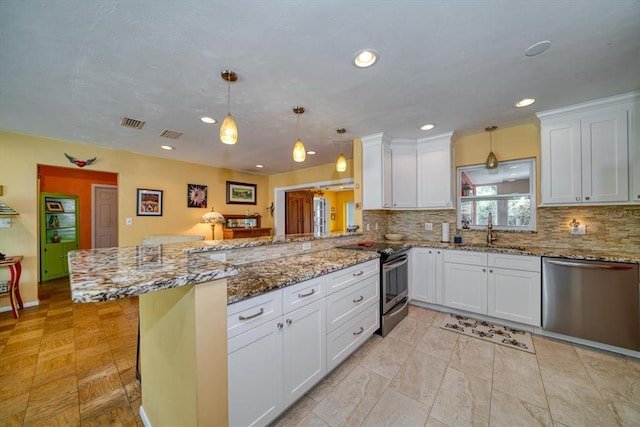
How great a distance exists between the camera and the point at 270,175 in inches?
241

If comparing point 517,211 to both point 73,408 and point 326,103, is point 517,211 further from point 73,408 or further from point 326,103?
point 73,408

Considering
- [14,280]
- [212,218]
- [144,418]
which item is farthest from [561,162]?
[14,280]

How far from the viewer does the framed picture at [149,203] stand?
13.4ft

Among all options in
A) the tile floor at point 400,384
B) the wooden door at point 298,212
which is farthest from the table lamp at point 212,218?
the tile floor at point 400,384

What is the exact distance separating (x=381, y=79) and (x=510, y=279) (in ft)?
8.27

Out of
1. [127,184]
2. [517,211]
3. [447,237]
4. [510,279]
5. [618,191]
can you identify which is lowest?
[510,279]

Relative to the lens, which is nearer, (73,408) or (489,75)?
(73,408)

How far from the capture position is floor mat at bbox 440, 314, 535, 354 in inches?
91.0

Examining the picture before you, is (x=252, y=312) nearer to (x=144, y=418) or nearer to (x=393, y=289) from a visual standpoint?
(x=144, y=418)

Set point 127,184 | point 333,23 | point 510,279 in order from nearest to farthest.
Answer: point 333,23 → point 510,279 → point 127,184

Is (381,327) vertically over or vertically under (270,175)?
under

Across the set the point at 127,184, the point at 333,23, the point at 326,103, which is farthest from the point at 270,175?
the point at 333,23

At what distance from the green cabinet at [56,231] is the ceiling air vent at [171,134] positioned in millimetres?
3502

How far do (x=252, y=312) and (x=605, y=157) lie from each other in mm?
3510
